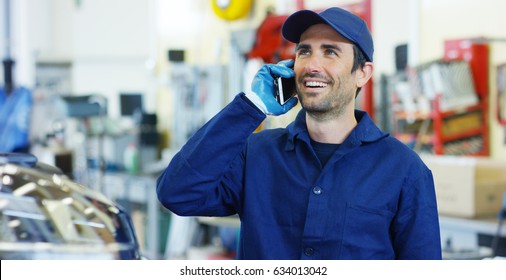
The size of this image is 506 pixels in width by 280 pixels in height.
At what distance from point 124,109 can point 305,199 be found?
646cm

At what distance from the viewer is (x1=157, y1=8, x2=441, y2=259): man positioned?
1.52m

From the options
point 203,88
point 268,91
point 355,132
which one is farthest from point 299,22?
point 203,88

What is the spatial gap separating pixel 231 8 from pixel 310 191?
189 inches

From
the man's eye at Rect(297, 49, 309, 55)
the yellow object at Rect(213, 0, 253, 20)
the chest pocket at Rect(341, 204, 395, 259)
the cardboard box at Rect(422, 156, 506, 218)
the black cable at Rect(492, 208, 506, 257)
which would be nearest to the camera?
the chest pocket at Rect(341, 204, 395, 259)

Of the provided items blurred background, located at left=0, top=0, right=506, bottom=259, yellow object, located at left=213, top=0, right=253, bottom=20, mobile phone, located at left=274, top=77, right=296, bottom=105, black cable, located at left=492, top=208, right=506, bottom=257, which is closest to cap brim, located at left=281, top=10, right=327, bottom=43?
mobile phone, located at left=274, top=77, right=296, bottom=105

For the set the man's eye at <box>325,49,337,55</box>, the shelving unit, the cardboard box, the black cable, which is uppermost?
the man's eye at <box>325,49,337,55</box>

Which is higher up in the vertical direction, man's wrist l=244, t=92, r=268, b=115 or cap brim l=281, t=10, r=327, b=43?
cap brim l=281, t=10, r=327, b=43

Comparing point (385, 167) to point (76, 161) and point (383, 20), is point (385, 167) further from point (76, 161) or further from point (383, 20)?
point (76, 161)

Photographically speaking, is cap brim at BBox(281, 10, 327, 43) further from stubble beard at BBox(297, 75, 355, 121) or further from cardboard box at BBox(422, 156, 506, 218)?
cardboard box at BBox(422, 156, 506, 218)

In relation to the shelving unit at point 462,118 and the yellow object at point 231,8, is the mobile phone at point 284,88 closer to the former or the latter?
the shelving unit at point 462,118

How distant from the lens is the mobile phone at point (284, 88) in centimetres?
159

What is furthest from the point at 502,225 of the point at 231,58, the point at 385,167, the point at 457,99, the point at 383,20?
the point at 231,58

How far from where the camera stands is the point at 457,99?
4.11 metres

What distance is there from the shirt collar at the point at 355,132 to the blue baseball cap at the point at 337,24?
0.16m
